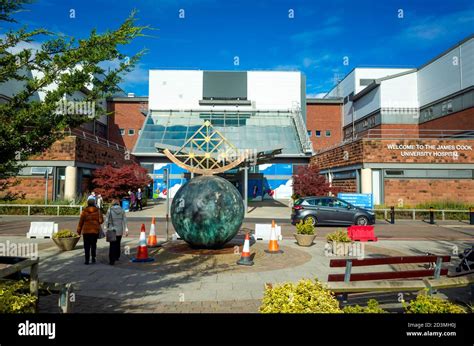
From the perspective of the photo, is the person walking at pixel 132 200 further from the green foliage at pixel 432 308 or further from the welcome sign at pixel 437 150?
the green foliage at pixel 432 308

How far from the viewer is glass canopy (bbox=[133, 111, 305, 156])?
34938 millimetres

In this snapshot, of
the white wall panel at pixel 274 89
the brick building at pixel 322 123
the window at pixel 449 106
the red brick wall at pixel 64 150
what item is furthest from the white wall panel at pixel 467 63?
the red brick wall at pixel 64 150

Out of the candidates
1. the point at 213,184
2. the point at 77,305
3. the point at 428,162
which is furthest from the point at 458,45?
the point at 77,305

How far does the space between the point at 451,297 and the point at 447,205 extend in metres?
19.0

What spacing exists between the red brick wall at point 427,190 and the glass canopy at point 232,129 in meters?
12.6

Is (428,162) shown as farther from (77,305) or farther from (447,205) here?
(77,305)

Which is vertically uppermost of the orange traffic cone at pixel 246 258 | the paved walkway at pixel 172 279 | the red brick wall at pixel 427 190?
the red brick wall at pixel 427 190

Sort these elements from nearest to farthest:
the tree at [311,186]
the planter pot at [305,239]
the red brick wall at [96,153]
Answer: the planter pot at [305,239]
the red brick wall at [96,153]
the tree at [311,186]

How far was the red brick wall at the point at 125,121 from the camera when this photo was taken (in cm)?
4881

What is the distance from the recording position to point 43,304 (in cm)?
557

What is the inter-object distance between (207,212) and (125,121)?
→ 44.4 meters

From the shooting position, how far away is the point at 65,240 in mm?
10242

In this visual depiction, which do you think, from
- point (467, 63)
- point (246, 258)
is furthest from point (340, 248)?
point (467, 63)

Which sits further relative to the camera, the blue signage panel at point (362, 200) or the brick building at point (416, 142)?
the brick building at point (416, 142)
